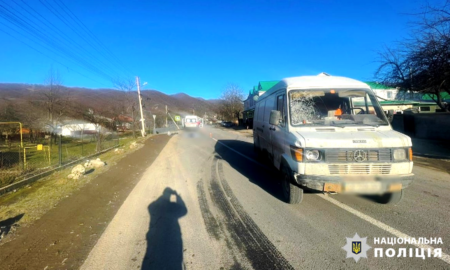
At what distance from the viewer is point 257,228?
4160mm

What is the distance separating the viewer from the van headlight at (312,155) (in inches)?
172

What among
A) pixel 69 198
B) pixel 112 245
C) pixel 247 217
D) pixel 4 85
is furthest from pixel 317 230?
pixel 4 85

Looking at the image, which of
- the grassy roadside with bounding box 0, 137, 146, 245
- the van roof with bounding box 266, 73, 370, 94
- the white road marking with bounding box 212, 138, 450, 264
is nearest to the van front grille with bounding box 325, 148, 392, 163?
the white road marking with bounding box 212, 138, 450, 264

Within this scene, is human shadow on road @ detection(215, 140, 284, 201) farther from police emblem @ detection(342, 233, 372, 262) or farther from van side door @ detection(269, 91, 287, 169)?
police emblem @ detection(342, 233, 372, 262)

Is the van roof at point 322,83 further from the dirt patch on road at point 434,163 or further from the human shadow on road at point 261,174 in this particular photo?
the dirt patch on road at point 434,163

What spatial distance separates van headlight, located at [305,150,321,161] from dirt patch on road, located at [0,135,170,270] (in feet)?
11.5

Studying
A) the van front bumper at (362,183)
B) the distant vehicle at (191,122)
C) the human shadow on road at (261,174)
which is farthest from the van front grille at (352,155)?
the distant vehicle at (191,122)

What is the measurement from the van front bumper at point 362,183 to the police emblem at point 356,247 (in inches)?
31.8

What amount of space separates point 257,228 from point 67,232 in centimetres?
299

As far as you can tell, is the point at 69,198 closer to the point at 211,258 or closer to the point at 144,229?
the point at 144,229

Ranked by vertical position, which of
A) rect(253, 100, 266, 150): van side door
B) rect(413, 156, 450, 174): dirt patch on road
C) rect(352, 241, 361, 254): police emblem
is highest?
rect(253, 100, 266, 150): van side door

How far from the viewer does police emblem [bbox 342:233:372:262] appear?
10.8 feet

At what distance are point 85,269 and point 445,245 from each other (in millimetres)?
4466

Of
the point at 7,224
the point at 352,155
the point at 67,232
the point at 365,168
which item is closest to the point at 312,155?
the point at 352,155
